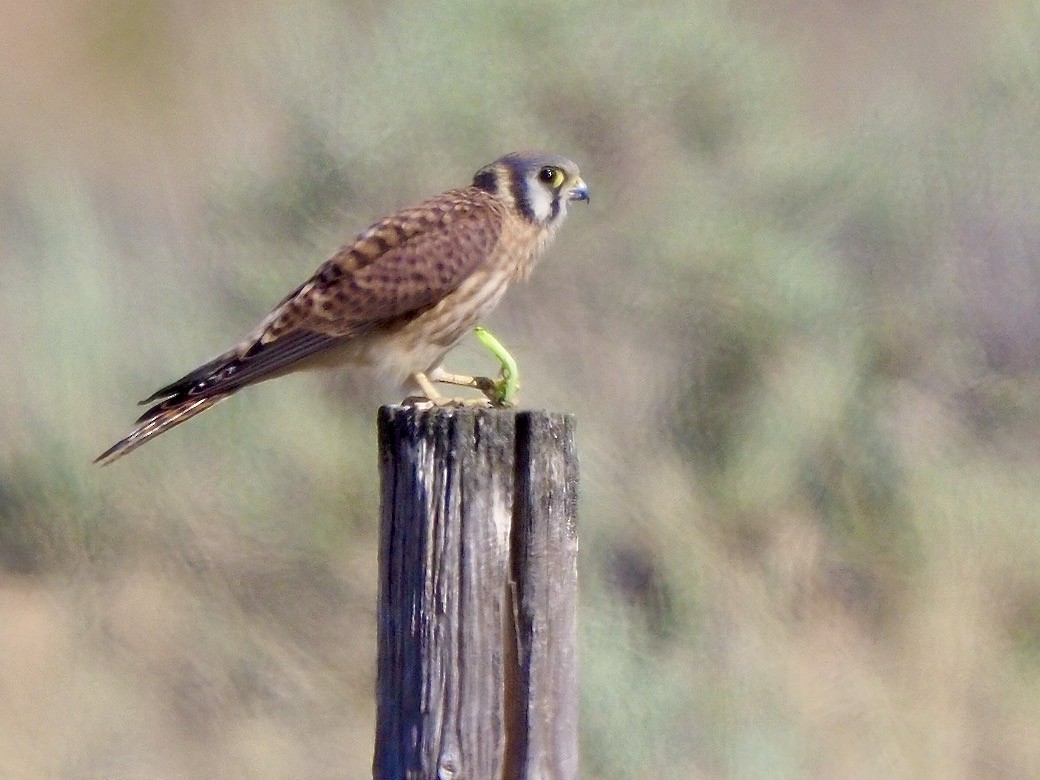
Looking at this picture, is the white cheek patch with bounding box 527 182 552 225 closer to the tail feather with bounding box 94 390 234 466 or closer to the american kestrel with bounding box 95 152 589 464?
the american kestrel with bounding box 95 152 589 464

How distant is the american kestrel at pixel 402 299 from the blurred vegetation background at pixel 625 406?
1723mm

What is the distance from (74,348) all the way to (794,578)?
3.26m

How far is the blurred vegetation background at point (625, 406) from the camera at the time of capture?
5.47 m

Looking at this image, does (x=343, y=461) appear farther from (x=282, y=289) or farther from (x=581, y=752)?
(x=581, y=752)

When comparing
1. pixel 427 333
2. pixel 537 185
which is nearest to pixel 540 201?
pixel 537 185

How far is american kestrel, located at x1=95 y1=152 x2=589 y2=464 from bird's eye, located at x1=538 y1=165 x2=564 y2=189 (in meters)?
0.20

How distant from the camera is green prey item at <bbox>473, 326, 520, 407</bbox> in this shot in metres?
2.88

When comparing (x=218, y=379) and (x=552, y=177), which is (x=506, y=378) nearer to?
(x=218, y=379)

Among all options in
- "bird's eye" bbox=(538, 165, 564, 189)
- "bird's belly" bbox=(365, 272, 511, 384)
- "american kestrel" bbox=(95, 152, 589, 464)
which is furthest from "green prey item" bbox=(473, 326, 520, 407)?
"bird's eye" bbox=(538, 165, 564, 189)

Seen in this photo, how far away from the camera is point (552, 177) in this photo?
4234mm

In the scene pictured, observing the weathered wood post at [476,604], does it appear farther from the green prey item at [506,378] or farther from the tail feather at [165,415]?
the tail feather at [165,415]

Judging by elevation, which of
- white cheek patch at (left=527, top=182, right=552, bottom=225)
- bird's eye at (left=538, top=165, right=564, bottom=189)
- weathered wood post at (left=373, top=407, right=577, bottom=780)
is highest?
bird's eye at (left=538, top=165, right=564, bottom=189)

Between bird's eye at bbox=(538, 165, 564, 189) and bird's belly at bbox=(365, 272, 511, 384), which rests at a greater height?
bird's eye at bbox=(538, 165, 564, 189)

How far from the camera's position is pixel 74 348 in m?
6.40
